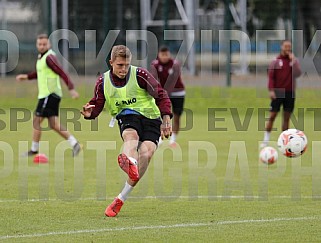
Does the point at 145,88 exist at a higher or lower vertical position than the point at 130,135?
higher

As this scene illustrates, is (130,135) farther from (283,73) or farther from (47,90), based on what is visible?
(283,73)

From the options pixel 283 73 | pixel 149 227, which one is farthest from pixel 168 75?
pixel 149 227

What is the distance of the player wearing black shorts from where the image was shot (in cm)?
1872

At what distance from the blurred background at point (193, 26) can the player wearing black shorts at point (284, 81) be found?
A: 8.60m

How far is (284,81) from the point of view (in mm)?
18984

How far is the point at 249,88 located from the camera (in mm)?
28422

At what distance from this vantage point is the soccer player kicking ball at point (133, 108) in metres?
10.0

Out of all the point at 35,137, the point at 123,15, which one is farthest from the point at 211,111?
the point at 35,137

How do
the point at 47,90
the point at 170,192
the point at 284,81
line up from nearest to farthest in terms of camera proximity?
the point at 170,192, the point at 47,90, the point at 284,81

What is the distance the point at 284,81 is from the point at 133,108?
30.3 feet

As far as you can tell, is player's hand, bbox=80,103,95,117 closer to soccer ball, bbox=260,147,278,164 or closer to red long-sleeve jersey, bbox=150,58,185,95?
soccer ball, bbox=260,147,278,164

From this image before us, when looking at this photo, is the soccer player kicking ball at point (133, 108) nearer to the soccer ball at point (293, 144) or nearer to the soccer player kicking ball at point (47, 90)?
the soccer ball at point (293, 144)

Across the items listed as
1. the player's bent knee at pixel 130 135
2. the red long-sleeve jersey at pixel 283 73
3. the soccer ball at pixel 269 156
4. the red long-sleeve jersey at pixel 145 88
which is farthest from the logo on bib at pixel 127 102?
the red long-sleeve jersey at pixel 283 73

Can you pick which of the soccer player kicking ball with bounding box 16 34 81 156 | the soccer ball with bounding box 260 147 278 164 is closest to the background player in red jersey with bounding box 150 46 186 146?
the soccer player kicking ball with bounding box 16 34 81 156
